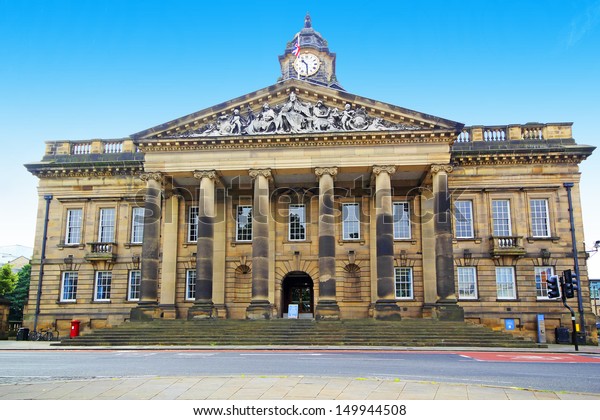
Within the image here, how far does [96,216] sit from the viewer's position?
39.2 meters

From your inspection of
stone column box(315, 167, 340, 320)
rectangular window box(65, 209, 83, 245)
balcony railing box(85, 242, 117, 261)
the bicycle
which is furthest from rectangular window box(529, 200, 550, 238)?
the bicycle

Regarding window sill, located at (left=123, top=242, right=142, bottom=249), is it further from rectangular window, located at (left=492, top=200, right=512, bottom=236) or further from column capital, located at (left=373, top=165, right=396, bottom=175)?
rectangular window, located at (left=492, top=200, right=512, bottom=236)

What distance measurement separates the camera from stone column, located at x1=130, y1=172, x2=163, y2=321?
31.9 m

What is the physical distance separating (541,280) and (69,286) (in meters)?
31.5

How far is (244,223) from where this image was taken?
37719 mm

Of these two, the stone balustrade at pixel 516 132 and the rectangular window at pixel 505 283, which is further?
the stone balustrade at pixel 516 132

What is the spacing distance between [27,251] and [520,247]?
107 metres

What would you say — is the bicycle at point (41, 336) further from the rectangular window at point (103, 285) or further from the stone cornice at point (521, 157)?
the stone cornice at point (521, 157)

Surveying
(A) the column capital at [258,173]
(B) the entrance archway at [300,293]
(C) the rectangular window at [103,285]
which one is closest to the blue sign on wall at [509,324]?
(B) the entrance archway at [300,293]

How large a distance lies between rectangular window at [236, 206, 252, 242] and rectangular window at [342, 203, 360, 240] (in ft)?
20.7

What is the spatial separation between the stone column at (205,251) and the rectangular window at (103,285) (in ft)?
31.3

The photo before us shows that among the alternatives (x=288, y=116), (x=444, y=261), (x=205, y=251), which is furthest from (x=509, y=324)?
(x=205, y=251)

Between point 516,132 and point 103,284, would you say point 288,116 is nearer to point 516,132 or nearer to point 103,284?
point 516,132

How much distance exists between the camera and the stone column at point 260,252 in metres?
31.2
